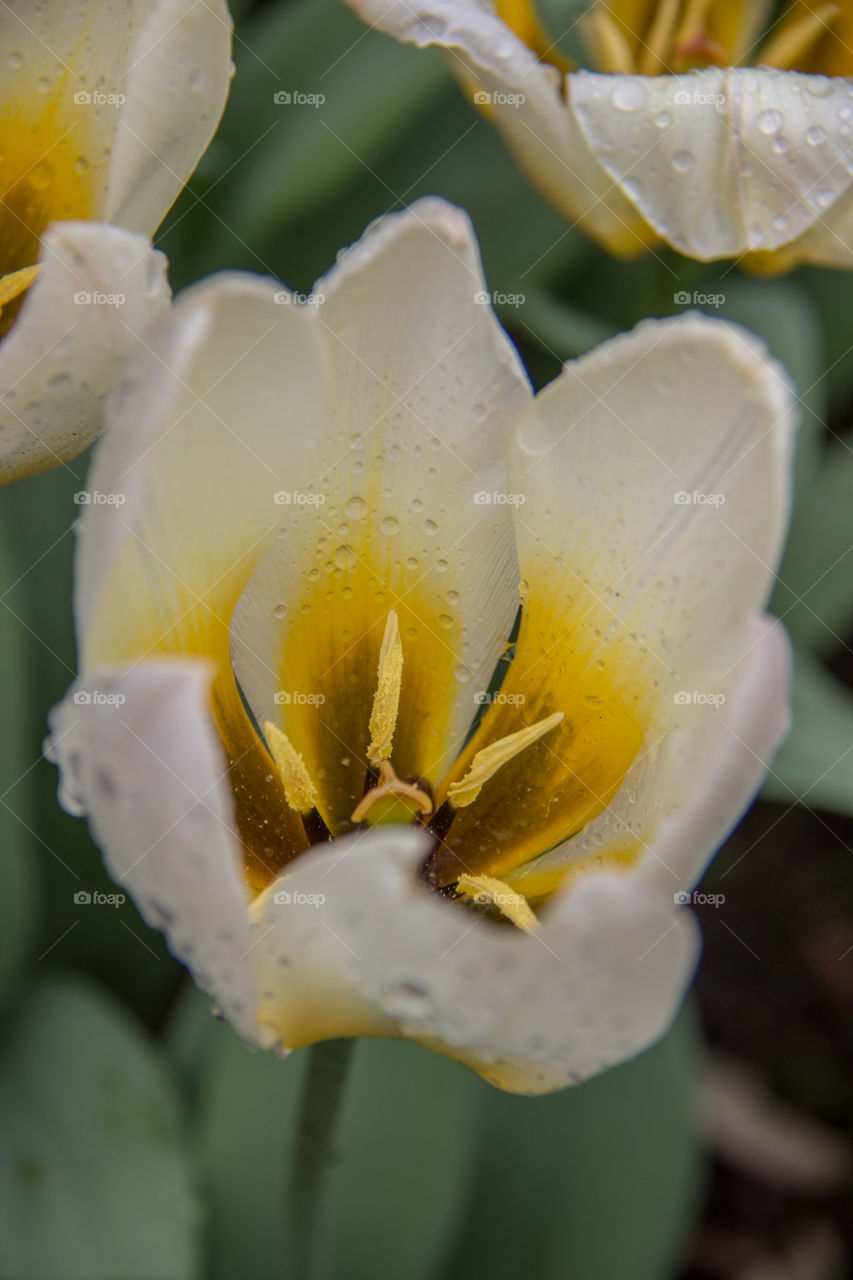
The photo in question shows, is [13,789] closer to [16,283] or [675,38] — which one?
[16,283]

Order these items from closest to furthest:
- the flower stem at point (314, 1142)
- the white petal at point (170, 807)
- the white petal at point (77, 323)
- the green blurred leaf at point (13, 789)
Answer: the white petal at point (170, 807)
the white petal at point (77, 323)
the flower stem at point (314, 1142)
the green blurred leaf at point (13, 789)

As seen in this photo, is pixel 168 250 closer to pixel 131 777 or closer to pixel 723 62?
pixel 723 62

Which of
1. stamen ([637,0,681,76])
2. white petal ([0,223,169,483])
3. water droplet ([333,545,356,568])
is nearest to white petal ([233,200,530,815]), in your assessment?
water droplet ([333,545,356,568])

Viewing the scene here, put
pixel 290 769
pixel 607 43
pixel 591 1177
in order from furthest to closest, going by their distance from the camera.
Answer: pixel 591 1177
pixel 607 43
pixel 290 769

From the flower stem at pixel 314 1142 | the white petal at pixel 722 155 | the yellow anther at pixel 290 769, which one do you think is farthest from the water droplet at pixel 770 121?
the flower stem at pixel 314 1142

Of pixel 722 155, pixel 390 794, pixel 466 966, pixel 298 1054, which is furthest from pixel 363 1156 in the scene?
pixel 722 155

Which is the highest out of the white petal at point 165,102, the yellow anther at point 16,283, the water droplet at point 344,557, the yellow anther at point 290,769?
the white petal at point 165,102

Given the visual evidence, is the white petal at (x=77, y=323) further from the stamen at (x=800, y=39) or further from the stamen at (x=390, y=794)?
the stamen at (x=800, y=39)
